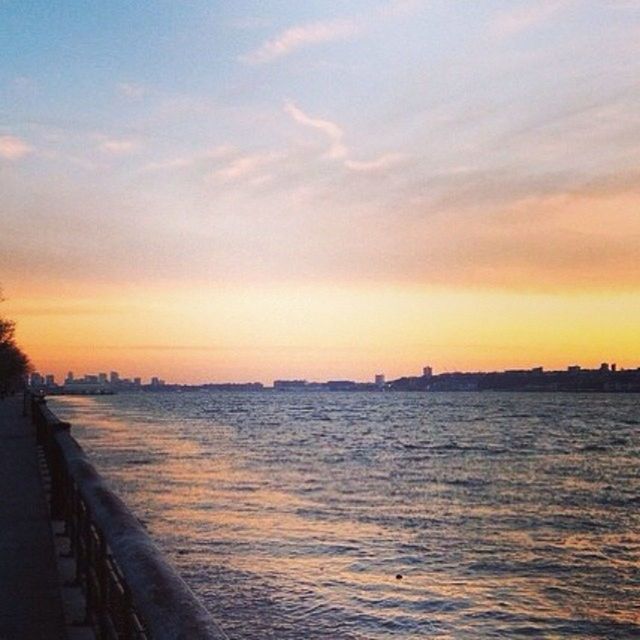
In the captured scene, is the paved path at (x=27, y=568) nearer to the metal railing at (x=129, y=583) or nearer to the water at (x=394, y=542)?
the metal railing at (x=129, y=583)

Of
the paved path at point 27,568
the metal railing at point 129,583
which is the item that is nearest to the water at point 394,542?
the paved path at point 27,568

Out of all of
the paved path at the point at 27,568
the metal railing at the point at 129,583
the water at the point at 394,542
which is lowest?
the water at the point at 394,542

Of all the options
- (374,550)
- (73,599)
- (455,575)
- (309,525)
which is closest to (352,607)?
(455,575)

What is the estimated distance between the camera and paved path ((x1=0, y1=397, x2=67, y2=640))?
5.55 meters

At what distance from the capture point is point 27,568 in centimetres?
→ 730

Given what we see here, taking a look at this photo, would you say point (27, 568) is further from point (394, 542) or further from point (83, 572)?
point (394, 542)

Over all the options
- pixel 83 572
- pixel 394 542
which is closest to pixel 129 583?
pixel 83 572

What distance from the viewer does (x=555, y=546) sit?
64.4ft

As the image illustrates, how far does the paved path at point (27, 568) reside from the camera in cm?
555

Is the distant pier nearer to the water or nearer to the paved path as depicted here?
the paved path

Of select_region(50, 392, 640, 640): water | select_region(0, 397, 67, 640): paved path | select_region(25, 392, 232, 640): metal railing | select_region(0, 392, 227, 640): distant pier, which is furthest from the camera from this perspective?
select_region(50, 392, 640, 640): water

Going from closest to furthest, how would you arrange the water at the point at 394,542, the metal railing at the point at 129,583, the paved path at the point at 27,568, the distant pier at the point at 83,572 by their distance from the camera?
the metal railing at the point at 129,583, the distant pier at the point at 83,572, the paved path at the point at 27,568, the water at the point at 394,542

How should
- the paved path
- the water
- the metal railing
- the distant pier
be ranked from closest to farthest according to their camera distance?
the metal railing, the distant pier, the paved path, the water

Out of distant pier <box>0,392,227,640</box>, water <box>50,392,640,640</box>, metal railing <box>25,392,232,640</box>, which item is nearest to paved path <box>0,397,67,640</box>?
distant pier <box>0,392,227,640</box>
